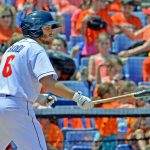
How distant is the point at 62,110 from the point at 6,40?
2.66m

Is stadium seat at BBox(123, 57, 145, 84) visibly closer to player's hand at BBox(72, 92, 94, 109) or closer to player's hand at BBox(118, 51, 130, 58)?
player's hand at BBox(118, 51, 130, 58)

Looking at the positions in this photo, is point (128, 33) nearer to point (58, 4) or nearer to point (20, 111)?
point (58, 4)

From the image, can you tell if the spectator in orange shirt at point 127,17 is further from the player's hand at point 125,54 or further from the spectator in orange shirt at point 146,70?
the spectator in orange shirt at point 146,70

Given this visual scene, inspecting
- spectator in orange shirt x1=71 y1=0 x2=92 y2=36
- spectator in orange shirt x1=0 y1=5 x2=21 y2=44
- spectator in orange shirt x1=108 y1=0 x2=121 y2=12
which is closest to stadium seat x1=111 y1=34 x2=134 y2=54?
spectator in orange shirt x1=71 y1=0 x2=92 y2=36

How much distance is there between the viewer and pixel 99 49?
9.20 meters

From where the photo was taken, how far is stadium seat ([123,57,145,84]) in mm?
9258

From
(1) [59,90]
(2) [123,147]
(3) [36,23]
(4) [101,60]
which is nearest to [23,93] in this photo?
(1) [59,90]

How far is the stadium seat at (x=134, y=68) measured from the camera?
Answer: 926cm

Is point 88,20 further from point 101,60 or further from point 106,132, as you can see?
point 106,132

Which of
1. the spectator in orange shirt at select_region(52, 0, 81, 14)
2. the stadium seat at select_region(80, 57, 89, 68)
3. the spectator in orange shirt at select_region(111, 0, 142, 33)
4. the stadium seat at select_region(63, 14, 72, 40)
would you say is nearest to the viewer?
the stadium seat at select_region(80, 57, 89, 68)

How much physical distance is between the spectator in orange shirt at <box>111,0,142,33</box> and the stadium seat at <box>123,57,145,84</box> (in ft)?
4.34

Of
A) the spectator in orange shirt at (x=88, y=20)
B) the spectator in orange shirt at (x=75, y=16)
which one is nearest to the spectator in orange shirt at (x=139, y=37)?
the spectator in orange shirt at (x=88, y=20)

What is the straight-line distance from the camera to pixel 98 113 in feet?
23.0

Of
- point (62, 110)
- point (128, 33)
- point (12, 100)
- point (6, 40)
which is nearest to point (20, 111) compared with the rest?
point (12, 100)
